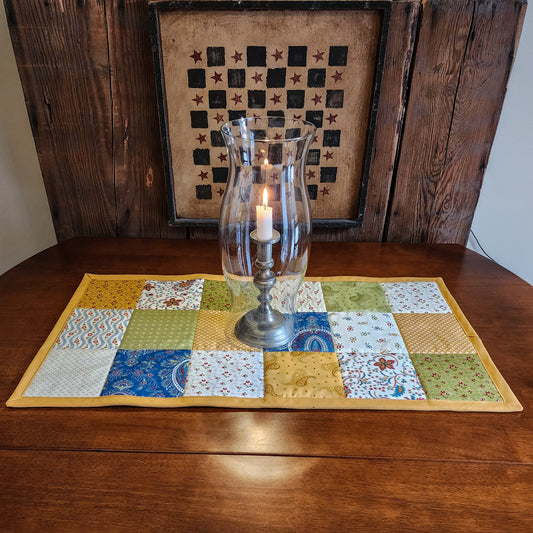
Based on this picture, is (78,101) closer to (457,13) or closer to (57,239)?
(57,239)

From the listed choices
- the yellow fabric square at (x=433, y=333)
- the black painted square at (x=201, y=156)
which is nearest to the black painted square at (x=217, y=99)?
the black painted square at (x=201, y=156)

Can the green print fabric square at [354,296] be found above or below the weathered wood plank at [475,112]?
below

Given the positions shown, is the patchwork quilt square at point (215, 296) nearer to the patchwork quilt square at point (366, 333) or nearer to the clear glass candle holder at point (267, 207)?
the clear glass candle holder at point (267, 207)

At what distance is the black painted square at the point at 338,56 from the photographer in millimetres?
1015

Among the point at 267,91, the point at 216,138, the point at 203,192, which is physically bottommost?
the point at 203,192

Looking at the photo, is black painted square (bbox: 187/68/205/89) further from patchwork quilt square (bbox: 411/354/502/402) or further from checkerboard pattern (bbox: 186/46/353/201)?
patchwork quilt square (bbox: 411/354/502/402)

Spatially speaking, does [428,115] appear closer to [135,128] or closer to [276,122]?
[276,122]

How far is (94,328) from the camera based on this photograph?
0.89 metres

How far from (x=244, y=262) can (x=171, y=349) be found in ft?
0.68

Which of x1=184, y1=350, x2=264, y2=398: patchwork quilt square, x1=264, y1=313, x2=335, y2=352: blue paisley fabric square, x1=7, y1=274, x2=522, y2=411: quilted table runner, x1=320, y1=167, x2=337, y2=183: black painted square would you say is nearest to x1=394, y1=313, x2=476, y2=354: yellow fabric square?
x1=7, y1=274, x2=522, y2=411: quilted table runner

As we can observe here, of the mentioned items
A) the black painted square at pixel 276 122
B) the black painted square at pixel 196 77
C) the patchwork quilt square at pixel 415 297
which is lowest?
the patchwork quilt square at pixel 415 297

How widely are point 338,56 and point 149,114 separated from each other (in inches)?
18.3

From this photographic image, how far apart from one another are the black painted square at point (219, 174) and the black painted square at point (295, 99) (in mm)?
218

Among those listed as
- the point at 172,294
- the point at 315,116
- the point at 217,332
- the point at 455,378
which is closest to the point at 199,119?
the point at 315,116
